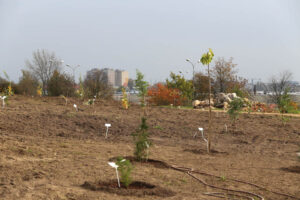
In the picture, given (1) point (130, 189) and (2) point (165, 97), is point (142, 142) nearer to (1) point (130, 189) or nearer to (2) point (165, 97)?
(1) point (130, 189)

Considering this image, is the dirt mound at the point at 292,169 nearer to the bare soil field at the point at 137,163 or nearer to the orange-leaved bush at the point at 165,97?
the bare soil field at the point at 137,163

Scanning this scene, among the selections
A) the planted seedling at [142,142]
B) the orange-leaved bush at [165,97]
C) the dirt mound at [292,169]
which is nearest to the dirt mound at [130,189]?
the planted seedling at [142,142]

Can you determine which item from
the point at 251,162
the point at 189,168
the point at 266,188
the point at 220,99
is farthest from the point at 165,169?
the point at 220,99

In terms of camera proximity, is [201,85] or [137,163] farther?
[201,85]

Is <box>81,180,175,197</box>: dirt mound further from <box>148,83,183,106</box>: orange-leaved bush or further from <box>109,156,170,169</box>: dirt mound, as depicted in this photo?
<box>148,83,183,106</box>: orange-leaved bush

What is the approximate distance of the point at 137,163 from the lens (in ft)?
20.6

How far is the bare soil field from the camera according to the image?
15.2 feet

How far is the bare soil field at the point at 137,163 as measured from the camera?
4.63 meters

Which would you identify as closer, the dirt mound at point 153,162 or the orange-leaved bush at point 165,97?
the dirt mound at point 153,162

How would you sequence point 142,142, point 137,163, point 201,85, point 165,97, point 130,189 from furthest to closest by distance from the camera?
point 201,85 → point 165,97 → point 137,163 → point 142,142 → point 130,189

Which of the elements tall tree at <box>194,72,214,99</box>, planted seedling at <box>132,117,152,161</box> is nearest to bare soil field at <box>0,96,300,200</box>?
planted seedling at <box>132,117,152,161</box>

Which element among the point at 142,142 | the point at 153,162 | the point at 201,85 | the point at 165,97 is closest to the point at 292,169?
the point at 153,162

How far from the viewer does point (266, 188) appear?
5.24 meters

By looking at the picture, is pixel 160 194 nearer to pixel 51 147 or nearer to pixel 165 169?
pixel 165 169
